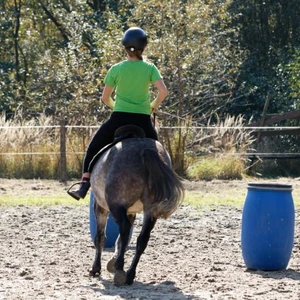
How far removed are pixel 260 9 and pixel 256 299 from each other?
25.9m

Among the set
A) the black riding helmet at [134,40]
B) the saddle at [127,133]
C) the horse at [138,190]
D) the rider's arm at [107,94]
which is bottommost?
the horse at [138,190]

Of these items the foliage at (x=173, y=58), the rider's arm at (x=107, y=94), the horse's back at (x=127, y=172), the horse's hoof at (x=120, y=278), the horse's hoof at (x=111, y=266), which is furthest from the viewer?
the foliage at (x=173, y=58)

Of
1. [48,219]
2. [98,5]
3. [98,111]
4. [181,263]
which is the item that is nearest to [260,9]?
[98,5]

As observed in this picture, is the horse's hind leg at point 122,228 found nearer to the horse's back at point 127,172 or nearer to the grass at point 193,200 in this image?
the horse's back at point 127,172

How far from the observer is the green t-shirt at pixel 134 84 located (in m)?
8.55

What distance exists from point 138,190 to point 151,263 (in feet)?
4.72

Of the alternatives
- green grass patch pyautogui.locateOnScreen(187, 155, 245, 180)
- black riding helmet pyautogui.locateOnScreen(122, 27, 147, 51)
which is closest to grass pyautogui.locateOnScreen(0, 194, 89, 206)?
green grass patch pyautogui.locateOnScreen(187, 155, 245, 180)

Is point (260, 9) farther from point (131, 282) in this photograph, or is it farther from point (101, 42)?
point (131, 282)

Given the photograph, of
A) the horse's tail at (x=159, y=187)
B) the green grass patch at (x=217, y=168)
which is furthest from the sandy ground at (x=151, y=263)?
the green grass patch at (x=217, y=168)

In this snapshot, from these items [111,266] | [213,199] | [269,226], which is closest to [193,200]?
[213,199]

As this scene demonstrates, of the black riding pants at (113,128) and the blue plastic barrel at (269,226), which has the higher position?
the black riding pants at (113,128)

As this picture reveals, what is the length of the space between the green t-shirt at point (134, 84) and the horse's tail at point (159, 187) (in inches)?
24.9

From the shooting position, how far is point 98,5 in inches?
1382

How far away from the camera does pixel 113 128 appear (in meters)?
8.65
